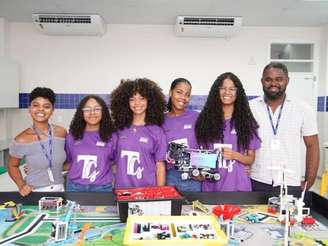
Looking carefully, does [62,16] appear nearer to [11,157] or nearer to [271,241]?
[11,157]

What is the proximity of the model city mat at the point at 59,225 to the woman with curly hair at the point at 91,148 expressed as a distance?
0.33 metres

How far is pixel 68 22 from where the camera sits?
440cm

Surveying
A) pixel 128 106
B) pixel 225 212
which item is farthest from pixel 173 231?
pixel 128 106

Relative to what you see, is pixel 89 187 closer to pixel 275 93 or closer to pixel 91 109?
pixel 91 109

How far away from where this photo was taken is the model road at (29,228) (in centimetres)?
120

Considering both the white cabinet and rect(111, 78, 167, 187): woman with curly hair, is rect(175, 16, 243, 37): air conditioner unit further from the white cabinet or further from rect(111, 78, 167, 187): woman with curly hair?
rect(111, 78, 167, 187): woman with curly hair

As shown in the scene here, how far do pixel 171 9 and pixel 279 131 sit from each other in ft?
8.92

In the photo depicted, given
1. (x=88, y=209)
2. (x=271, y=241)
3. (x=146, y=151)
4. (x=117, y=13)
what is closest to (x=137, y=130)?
(x=146, y=151)

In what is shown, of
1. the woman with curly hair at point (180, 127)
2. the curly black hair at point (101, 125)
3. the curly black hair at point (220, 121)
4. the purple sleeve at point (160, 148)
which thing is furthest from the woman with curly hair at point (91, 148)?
the curly black hair at point (220, 121)

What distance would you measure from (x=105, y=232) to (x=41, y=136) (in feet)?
3.14

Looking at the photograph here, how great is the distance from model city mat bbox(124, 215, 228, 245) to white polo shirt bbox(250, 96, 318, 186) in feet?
3.03

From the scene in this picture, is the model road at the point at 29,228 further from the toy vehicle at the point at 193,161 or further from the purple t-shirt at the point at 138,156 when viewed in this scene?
the toy vehicle at the point at 193,161

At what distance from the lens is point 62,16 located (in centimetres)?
437

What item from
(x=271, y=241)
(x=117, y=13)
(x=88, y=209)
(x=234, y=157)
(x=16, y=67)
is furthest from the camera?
(x=16, y=67)
